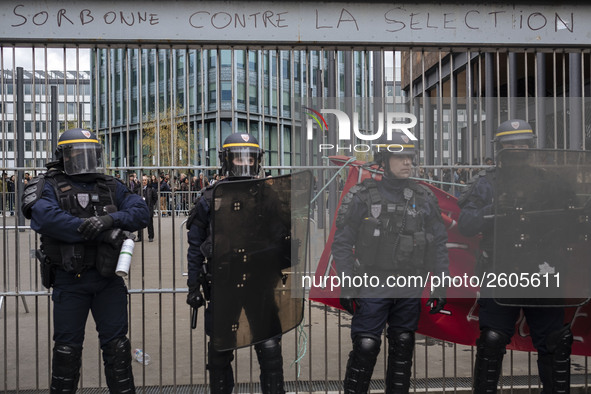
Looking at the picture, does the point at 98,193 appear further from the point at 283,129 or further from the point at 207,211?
the point at 283,129

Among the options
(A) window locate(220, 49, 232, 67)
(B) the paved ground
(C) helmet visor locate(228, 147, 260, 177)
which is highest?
(A) window locate(220, 49, 232, 67)

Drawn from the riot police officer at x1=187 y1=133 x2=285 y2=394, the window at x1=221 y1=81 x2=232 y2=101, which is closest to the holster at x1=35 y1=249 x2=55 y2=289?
the riot police officer at x1=187 y1=133 x2=285 y2=394

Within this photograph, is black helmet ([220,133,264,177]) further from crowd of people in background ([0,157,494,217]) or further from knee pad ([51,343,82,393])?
knee pad ([51,343,82,393])

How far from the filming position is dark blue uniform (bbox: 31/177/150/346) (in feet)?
12.7

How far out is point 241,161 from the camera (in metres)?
4.30

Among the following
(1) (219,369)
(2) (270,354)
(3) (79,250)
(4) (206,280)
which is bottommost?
(1) (219,369)

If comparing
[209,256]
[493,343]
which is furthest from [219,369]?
[493,343]

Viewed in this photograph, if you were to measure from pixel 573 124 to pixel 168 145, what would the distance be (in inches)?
142

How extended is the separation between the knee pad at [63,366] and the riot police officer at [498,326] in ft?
8.98

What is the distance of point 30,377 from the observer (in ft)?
16.8

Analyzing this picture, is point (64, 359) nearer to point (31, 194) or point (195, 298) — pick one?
point (195, 298)

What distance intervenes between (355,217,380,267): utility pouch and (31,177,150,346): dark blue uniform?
1507mm

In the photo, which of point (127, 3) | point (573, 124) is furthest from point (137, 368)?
point (573, 124)

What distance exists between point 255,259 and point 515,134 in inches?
81.6
